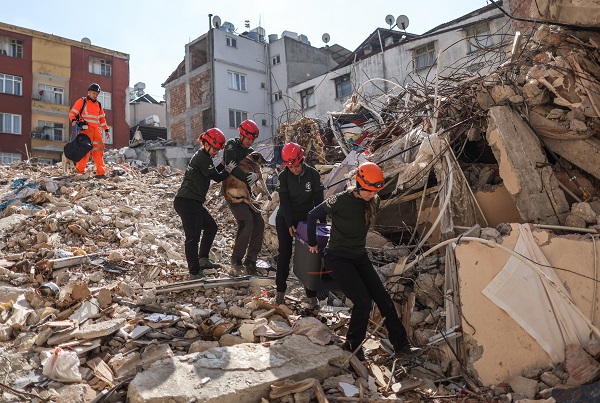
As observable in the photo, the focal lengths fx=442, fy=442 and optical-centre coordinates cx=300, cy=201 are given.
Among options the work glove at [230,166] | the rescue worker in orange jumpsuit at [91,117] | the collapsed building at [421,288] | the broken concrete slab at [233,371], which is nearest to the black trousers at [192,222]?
the collapsed building at [421,288]

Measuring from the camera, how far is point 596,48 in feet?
14.2

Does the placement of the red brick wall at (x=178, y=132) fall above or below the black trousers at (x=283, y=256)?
above

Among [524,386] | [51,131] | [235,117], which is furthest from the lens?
[235,117]

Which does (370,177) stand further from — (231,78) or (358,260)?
(231,78)

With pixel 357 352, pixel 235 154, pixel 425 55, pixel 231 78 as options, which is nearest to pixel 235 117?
pixel 231 78

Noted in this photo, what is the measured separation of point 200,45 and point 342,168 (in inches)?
904

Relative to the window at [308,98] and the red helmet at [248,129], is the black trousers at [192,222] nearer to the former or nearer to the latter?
the red helmet at [248,129]

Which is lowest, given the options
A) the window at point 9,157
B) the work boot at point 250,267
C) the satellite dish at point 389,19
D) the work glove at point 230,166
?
the work boot at point 250,267

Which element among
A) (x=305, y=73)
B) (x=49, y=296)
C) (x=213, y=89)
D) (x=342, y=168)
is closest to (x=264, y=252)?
(x=342, y=168)

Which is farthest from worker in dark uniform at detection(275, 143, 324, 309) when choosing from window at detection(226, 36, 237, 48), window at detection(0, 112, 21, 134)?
window at detection(0, 112, 21, 134)

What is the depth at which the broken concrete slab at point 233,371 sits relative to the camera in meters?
2.83

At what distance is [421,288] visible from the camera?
170 inches

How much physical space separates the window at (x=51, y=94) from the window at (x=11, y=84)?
966mm

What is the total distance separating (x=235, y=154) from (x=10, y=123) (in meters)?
24.6
